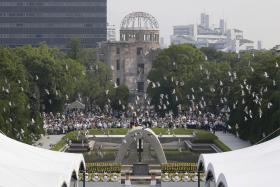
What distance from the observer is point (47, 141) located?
66.3 m

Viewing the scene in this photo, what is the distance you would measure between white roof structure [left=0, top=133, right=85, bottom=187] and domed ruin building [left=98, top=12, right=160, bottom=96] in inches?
3883

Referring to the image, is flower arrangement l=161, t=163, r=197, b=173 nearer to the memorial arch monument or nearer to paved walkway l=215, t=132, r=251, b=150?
the memorial arch monument

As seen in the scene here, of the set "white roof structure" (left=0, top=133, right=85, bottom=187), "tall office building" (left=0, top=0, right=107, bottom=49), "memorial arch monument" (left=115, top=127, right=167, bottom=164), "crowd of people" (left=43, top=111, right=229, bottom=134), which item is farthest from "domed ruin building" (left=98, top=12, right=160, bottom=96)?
"white roof structure" (left=0, top=133, right=85, bottom=187)

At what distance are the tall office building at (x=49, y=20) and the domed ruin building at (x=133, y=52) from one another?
19201 mm

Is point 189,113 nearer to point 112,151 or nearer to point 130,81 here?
point 112,151

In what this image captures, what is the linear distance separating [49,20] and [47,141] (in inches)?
3667

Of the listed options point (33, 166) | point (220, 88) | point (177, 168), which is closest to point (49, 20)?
point (220, 88)

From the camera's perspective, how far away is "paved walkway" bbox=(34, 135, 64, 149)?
205ft

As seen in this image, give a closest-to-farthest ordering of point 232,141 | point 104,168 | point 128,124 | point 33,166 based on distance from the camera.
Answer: point 33,166
point 104,168
point 232,141
point 128,124

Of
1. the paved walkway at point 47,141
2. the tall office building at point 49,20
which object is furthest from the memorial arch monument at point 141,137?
the tall office building at point 49,20

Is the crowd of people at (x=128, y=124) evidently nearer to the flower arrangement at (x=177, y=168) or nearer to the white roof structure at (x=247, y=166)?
the flower arrangement at (x=177, y=168)

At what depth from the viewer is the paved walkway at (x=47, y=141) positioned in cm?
6260

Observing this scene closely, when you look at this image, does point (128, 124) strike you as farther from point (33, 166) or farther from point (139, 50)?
point (139, 50)

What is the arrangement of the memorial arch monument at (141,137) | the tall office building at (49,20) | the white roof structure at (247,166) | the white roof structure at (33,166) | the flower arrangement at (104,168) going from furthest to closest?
1. the tall office building at (49,20)
2. the memorial arch monument at (141,137)
3. the flower arrangement at (104,168)
4. the white roof structure at (33,166)
5. the white roof structure at (247,166)
